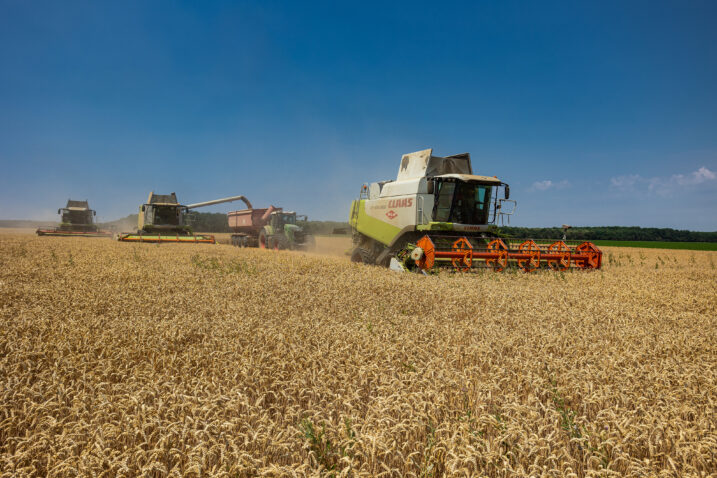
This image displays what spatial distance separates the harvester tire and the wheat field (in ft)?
23.3

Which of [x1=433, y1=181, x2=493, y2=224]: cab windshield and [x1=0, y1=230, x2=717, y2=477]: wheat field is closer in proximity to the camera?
[x1=0, y1=230, x2=717, y2=477]: wheat field

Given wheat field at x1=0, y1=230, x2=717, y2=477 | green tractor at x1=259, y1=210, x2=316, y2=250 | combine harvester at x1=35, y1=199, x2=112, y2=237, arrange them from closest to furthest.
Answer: wheat field at x1=0, y1=230, x2=717, y2=477
green tractor at x1=259, y1=210, x2=316, y2=250
combine harvester at x1=35, y1=199, x2=112, y2=237

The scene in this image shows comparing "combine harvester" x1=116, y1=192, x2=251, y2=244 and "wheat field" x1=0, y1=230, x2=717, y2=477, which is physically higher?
"combine harvester" x1=116, y1=192, x2=251, y2=244

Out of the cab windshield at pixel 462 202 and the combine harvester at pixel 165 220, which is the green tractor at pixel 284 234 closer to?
the combine harvester at pixel 165 220

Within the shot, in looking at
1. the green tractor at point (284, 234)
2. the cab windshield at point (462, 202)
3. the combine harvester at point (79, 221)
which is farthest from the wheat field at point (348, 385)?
the combine harvester at point (79, 221)

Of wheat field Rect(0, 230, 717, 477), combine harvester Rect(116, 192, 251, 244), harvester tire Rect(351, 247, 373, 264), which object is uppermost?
combine harvester Rect(116, 192, 251, 244)

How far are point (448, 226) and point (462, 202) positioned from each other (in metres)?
1.20

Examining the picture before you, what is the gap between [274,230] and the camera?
23.9m

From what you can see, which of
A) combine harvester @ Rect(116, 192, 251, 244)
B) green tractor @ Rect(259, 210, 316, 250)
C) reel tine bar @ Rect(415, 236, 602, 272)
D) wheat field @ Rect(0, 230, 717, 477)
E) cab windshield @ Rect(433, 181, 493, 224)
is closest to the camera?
wheat field @ Rect(0, 230, 717, 477)

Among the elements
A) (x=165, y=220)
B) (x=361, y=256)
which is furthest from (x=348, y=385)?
(x=165, y=220)

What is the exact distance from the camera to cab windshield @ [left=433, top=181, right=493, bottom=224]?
40.3 ft

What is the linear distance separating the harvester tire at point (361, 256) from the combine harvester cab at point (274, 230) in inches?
341

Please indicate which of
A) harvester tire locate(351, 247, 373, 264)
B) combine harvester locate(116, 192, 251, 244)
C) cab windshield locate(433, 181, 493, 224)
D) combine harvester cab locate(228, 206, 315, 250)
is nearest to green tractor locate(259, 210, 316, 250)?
combine harvester cab locate(228, 206, 315, 250)

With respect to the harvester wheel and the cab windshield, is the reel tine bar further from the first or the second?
the harvester wheel
